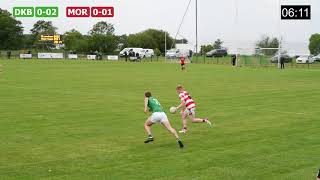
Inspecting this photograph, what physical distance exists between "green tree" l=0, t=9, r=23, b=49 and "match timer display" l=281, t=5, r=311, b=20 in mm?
83316

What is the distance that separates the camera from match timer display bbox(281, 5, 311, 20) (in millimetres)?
71688

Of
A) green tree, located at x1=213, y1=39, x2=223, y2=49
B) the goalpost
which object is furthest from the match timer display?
green tree, located at x1=213, y1=39, x2=223, y2=49

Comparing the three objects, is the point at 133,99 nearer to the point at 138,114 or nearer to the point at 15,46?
the point at 138,114

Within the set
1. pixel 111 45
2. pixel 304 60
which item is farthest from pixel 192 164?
pixel 111 45

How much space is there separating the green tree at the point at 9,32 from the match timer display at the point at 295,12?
8332 centimetres

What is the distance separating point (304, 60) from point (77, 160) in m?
72.2

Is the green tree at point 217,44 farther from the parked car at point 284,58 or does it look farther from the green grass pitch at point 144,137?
the green grass pitch at point 144,137

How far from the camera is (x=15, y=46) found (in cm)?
14312

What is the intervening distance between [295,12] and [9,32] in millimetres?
86237

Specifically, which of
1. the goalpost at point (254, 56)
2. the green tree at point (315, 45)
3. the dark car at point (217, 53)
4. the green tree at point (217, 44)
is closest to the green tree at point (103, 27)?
the green tree at point (217, 44)

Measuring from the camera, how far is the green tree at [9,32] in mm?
139000

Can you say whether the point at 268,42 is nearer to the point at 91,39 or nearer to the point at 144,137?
the point at 91,39

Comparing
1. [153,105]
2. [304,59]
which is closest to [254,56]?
[304,59]

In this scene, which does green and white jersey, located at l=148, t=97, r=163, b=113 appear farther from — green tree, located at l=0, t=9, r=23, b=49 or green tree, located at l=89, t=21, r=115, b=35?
green tree, located at l=89, t=21, r=115, b=35
